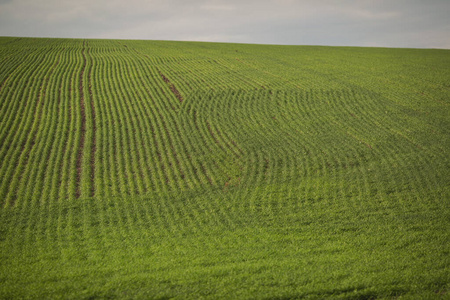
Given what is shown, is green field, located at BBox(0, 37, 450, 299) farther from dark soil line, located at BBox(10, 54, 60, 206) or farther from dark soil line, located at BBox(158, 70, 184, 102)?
dark soil line, located at BBox(158, 70, 184, 102)

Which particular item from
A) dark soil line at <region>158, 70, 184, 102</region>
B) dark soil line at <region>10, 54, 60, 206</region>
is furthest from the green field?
dark soil line at <region>158, 70, 184, 102</region>

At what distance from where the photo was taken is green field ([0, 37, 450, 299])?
416 inches

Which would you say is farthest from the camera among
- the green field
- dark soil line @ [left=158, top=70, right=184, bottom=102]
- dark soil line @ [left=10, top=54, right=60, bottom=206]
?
dark soil line @ [left=158, top=70, right=184, bottom=102]

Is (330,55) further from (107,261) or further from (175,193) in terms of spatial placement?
(107,261)

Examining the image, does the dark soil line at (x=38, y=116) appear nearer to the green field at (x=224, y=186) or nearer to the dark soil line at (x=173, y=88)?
the green field at (x=224, y=186)

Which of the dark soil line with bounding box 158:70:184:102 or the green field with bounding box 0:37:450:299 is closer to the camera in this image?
the green field with bounding box 0:37:450:299

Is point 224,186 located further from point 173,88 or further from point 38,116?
point 173,88

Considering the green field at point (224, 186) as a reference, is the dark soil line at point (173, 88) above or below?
above

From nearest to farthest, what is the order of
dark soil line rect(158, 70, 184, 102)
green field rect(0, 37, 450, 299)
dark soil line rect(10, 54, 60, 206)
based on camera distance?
green field rect(0, 37, 450, 299) → dark soil line rect(10, 54, 60, 206) → dark soil line rect(158, 70, 184, 102)

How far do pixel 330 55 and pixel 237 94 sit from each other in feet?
96.9

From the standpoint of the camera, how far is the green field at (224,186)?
10578 mm

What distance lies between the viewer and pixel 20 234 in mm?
A: 13945

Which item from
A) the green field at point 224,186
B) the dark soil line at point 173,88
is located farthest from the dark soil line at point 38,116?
the dark soil line at point 173,88

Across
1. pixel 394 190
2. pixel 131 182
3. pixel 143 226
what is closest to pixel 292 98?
pixel 394 190
